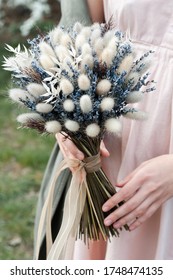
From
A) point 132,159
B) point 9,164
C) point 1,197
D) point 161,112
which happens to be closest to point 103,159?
point 132,159

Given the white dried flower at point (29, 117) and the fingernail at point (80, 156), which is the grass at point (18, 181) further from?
the white dried flower at point (29, 117)

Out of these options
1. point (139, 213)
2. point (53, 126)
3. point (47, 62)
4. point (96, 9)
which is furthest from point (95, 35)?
point (139, 213)

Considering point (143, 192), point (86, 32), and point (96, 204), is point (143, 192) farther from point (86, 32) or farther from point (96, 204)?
point (86, 32)

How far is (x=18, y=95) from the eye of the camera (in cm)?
140

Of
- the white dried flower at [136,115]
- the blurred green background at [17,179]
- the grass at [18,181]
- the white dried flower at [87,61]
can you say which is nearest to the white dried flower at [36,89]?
the white dried flower at [87,61]

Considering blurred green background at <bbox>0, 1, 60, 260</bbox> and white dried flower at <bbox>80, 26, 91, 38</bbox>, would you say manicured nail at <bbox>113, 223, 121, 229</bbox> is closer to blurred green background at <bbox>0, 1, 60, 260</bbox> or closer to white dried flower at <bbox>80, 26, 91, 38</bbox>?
white dried flower at <bbox>80, 26, 91, 38</bbox>

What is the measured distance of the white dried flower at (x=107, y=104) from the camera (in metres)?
1.33

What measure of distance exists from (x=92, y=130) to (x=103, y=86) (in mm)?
105

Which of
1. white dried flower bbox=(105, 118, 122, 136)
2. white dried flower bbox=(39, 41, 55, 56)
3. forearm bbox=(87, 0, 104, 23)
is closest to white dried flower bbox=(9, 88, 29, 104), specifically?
white dried flower bbox=(39, 41, 55, 56)

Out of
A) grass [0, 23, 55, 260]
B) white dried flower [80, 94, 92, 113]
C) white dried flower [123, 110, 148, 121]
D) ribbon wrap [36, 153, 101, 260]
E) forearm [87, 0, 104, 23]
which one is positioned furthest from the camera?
grass [0, 23, 55, 260]

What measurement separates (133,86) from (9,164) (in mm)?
2166

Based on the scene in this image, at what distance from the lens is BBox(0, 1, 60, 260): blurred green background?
9.42ft

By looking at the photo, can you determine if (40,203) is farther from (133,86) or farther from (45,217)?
(133,86)

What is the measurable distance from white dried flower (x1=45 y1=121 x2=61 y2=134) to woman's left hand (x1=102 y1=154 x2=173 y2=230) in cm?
27
